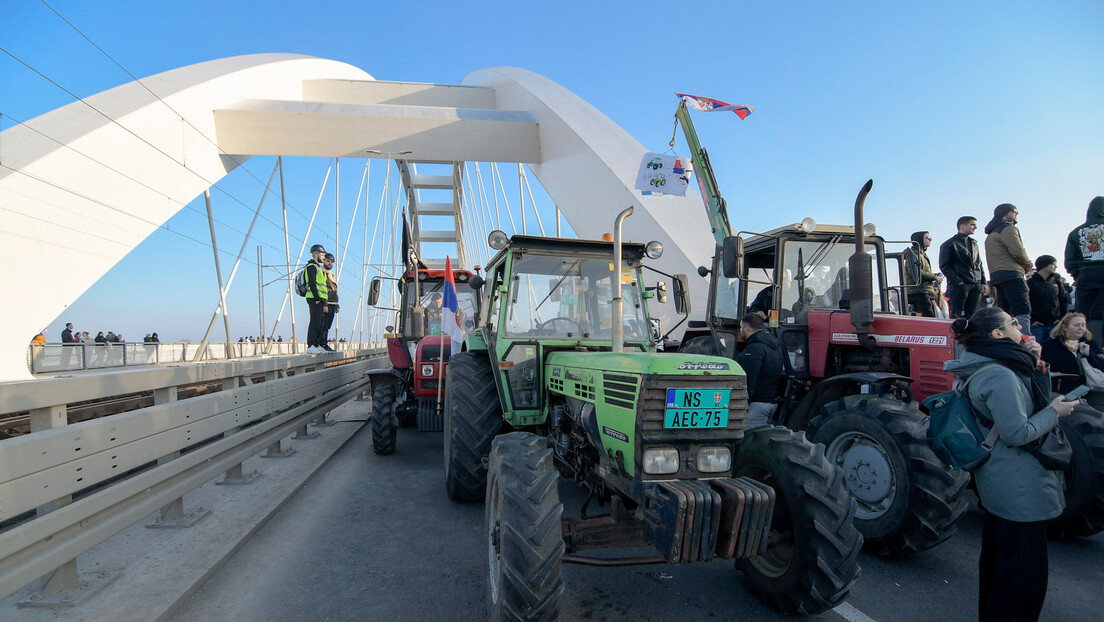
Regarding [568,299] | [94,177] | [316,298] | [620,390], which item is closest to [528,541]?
[620,390]

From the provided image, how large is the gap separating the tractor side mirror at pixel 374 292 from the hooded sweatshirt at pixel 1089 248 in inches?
324

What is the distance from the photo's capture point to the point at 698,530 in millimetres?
2316

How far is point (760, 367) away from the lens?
4.50 meters

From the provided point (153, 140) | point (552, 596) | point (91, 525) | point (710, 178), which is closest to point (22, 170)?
point (153, 140)

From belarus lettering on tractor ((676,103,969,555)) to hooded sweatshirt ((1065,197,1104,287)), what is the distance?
5.38 ft

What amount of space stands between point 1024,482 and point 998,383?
1.43 feet

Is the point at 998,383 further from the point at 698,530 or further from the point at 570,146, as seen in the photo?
the point at 570,146

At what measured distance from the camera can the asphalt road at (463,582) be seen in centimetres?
292

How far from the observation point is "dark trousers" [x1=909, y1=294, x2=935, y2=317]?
617 cm

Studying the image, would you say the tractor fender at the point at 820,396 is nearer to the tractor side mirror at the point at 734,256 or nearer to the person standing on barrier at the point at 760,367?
the person standing on barrier at the point at 760,367

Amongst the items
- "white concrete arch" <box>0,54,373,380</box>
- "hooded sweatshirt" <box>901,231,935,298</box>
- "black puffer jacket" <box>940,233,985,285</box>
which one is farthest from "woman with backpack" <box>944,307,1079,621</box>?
"white concrete arch" <box>0,54,373,380</box>

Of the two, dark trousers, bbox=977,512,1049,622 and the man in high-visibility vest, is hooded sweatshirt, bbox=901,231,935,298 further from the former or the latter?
the man in high-visibility vest

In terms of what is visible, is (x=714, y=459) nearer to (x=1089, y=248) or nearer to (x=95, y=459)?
(x=95, y=459)

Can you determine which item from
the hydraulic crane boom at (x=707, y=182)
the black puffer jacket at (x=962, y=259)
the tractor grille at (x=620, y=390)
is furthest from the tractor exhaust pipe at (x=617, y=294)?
the black puffer jacket at (x=962, y=259)
